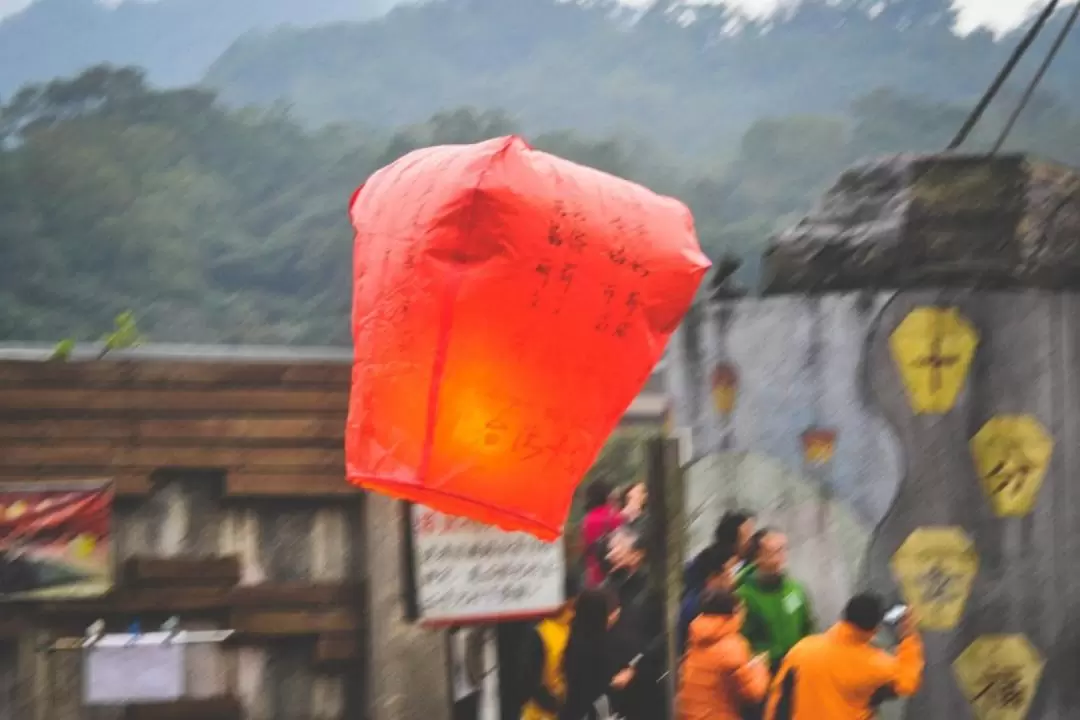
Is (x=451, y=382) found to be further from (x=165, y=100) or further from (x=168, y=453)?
(x=165, y=100)

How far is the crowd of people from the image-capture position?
462cm

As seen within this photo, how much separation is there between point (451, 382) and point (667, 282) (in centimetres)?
74

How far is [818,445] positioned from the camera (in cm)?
491

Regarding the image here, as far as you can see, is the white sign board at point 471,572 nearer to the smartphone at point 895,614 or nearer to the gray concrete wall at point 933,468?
the gray concrete wall at point 933,468

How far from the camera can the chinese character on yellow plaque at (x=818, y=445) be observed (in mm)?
4891

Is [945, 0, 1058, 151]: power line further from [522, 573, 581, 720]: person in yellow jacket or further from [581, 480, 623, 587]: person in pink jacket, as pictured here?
[522, 573, 581, 720]: person in yellow jacket

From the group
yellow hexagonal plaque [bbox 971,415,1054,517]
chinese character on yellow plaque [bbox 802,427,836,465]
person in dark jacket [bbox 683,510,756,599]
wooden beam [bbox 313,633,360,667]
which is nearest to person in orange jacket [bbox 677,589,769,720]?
person in dark jacket [bbox 683,510,756,599]

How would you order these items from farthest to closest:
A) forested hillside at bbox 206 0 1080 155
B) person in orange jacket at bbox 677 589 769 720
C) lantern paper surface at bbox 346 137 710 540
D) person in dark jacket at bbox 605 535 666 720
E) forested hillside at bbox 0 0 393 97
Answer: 1. forested hillside at bbox 0 0 393 97
2. forested hillside at bbox 206 0 1080 155
3. person in orange jacket at bbox 677 589 769 720
4. person in dark jacket at bbox 605 535 666 720
5. lantern paper surface at bbox 346 137 710 540

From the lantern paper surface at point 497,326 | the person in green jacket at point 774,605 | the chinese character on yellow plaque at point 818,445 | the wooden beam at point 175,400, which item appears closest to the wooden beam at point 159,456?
the wooden beam at point 175,400

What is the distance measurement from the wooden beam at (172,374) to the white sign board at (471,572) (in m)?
0.85

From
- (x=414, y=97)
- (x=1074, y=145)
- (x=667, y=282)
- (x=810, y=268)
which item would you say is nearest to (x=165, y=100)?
(x=414, y=97)

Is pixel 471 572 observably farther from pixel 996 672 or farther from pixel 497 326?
pixel 996 672

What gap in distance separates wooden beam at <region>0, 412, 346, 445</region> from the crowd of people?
3.90 ft

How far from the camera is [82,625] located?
186 inches
